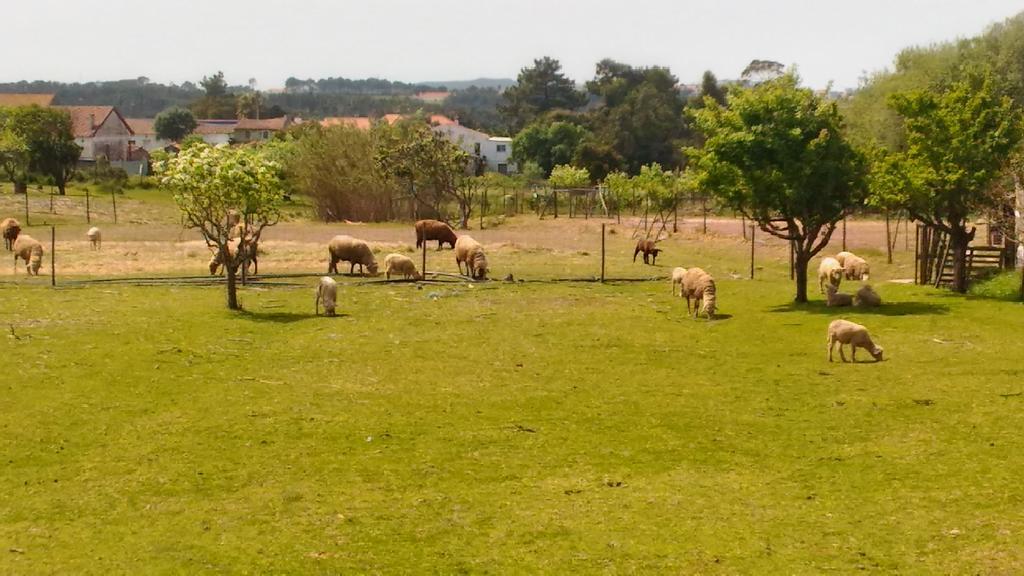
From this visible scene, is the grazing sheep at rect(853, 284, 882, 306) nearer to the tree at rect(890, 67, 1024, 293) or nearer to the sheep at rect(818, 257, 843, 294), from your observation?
the sheep at rect(818, 257, 843, 294)

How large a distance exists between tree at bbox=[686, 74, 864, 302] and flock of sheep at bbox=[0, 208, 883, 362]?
2097 millimetres

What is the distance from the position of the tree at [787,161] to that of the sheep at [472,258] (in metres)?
8.63

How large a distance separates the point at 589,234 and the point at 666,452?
42.2 m

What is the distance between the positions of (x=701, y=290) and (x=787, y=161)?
4814mm

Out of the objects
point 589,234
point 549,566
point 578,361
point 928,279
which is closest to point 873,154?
point 928,279

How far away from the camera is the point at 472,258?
36.7 m

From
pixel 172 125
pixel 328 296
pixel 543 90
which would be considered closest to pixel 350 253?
pixel 328 296

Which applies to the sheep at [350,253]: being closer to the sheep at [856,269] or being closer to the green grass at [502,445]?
the green grass at [502,445]

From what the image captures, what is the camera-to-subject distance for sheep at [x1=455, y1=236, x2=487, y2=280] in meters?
36.0

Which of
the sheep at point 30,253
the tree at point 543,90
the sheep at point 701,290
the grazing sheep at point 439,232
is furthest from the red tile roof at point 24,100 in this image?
the sheep at point 701,290

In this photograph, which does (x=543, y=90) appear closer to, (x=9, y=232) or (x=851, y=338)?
(x=9, y=232)

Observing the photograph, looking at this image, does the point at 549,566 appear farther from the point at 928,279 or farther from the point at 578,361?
the point at 928,279

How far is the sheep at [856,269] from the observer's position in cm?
3681

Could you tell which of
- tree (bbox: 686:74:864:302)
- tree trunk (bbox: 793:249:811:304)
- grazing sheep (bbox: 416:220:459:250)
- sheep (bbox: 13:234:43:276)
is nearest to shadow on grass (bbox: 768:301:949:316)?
tree trunk (bbox: 793:249:811:304)
